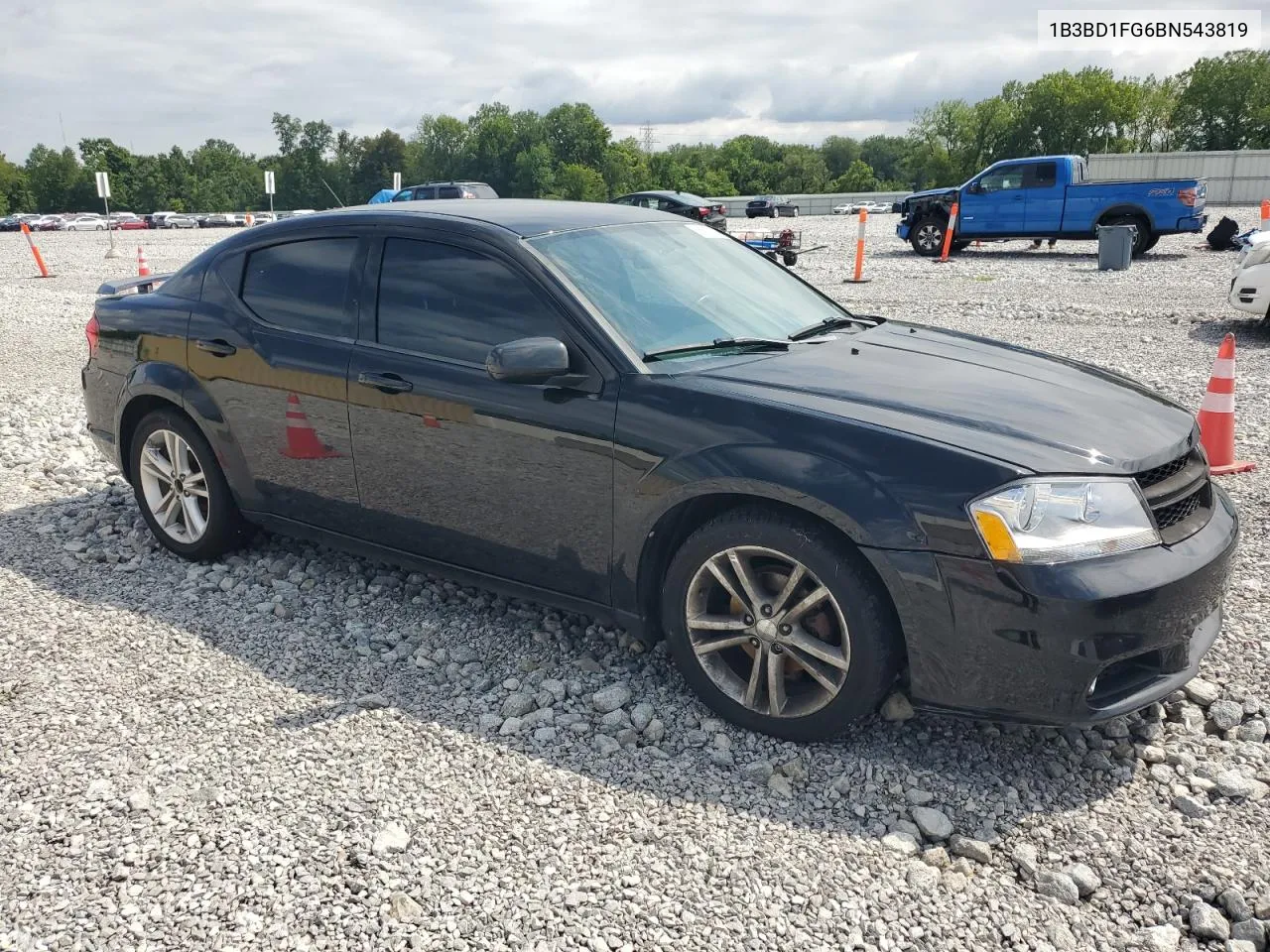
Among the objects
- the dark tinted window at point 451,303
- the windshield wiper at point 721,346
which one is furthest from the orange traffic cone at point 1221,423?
the dark tinted window at point 451,303

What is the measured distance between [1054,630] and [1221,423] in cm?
406

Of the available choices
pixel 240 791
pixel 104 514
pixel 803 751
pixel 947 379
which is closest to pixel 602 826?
pixel 803 751

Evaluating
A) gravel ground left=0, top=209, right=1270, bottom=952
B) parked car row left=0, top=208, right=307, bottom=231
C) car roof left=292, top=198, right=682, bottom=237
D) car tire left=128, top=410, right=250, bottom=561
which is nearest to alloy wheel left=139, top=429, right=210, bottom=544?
car tire left=128, top=410, right=250, bottom=561

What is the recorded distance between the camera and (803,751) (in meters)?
3.31

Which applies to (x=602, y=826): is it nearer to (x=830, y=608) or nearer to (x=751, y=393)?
(x=830, y=608)

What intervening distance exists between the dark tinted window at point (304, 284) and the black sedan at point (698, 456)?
0.01 metres

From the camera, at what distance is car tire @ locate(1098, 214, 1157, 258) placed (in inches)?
768

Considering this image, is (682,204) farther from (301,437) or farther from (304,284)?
(301,437)

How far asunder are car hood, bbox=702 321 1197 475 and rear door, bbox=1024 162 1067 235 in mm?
18116

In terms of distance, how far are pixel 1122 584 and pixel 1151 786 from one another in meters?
0.75

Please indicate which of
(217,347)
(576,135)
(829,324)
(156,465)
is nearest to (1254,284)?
(829,324)

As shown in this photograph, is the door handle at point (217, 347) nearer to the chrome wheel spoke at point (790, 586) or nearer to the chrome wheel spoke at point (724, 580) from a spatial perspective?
the chrome wheel spoke at point (724, 580)

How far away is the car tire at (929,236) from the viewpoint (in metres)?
21.6

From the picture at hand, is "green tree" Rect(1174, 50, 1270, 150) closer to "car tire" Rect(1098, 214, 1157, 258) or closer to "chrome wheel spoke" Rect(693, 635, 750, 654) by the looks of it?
"car tire" Rect(1098, 214, 1157, 258)
